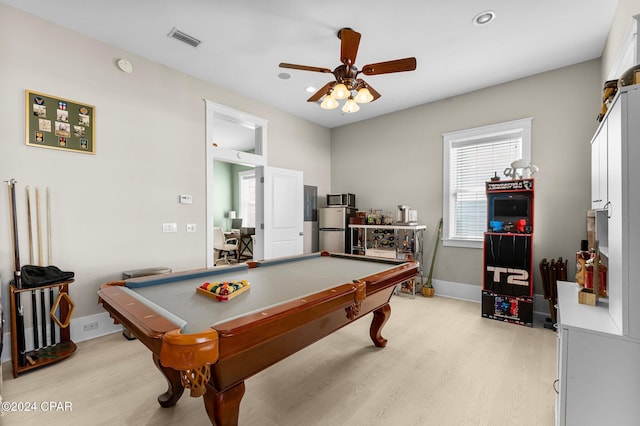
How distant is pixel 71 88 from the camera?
2.79m

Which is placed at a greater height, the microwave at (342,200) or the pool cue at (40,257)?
the microwave at (342,200)

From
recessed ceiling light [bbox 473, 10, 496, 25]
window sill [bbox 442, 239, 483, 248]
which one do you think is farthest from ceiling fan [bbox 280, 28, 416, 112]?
window sill [bbox 442, 239, 483, 248]

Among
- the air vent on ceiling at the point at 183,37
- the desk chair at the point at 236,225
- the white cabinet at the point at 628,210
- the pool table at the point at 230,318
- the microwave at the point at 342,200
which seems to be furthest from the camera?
the desk chair at the point at 236,225

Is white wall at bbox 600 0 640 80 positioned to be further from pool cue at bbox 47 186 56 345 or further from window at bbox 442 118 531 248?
pool cue at bbox 47 186 56 345

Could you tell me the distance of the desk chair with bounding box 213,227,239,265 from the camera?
280 inches

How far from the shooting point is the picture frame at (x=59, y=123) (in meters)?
2.58

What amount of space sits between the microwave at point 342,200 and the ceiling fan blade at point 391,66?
9.43 ft

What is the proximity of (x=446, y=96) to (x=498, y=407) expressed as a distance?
4.00 m

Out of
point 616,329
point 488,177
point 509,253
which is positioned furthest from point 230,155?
point 616,329

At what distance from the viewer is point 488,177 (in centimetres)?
408

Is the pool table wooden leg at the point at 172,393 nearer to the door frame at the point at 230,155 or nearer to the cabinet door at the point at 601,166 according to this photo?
the door frame at the point at 230,155

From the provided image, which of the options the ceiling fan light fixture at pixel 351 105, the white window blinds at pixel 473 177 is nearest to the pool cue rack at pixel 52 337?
the ceiling fan light fixture at pixel 351 105

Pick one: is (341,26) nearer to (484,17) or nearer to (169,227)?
(484,17)

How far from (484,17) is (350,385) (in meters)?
3.36
